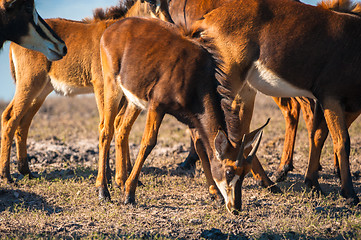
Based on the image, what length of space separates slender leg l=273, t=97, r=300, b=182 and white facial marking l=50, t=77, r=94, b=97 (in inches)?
126

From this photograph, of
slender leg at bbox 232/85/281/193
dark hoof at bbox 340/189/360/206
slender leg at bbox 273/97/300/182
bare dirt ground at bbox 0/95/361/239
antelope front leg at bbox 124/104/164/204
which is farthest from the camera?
slender leg at bbox 273/97/300/182

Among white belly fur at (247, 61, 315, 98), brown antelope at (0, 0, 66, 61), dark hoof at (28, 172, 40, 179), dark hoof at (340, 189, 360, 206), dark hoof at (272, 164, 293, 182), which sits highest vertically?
brown antelope at (0, 0, 66, 61)

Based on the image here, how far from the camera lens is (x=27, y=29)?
6.70 meters

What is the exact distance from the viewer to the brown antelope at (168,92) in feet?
19.6

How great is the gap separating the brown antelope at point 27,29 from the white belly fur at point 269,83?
2631 millimetres

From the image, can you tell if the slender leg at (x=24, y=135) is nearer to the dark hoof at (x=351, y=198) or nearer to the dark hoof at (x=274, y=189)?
the dark hoof at (x=274, y=189)

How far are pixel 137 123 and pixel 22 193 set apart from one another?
7.02 metres

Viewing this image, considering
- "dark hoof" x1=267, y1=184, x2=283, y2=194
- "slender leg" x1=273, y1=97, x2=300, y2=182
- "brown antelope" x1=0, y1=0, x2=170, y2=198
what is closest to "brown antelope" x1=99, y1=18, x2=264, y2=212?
"brown antelope" x1=0, y1=0, x2=170, y2=198

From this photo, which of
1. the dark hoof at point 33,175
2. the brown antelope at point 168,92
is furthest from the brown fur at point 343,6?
the dark hoof at point 33,175

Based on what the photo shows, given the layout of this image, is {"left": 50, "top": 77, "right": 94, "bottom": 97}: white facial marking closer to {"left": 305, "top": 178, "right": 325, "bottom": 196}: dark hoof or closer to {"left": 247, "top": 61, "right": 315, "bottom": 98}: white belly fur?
{"left": 247, "top": 61, "right": 315, "bottom": 98}: white belly fur

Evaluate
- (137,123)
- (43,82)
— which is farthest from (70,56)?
(137,123)

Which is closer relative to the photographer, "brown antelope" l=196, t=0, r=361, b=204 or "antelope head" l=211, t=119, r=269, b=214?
"antelope head" l=211, t=119, r=269, b=214

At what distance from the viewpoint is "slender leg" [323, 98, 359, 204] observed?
21.9ft

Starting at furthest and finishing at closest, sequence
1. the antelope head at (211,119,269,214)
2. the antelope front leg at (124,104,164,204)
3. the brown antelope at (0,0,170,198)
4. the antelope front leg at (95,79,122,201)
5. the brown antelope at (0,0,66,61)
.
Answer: the brown antelope at (0,0,170,198), the antelope front leg at (95,79,122,201), the brown antelope at (0,0,66,61), the antelope front leg at (124,104,164,204), the antelope head at (211,119,269,214)
